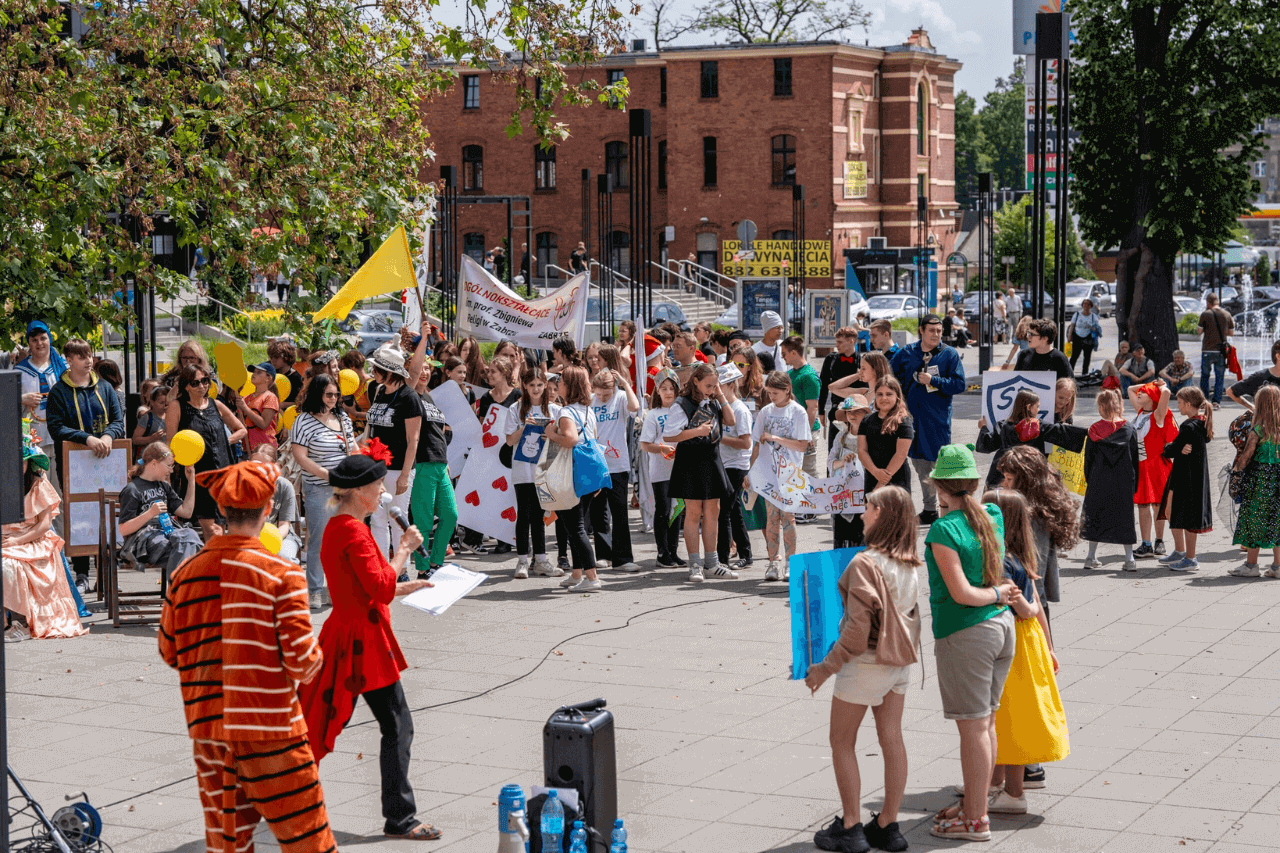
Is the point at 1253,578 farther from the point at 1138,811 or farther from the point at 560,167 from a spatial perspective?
the point at 560,167

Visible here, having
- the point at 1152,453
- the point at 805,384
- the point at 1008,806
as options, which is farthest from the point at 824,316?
the point at 1008,806

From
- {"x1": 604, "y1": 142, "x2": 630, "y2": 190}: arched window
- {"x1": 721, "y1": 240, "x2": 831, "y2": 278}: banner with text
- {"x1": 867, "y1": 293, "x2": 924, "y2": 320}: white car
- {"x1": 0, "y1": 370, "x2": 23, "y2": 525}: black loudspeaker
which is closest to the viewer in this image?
{"x1": 0, "y1": 370, "x2": 23, "y2": 525}: black loudspeaker

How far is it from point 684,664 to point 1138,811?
330cm

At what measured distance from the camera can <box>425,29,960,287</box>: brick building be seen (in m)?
63.9

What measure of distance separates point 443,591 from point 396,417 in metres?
4.78

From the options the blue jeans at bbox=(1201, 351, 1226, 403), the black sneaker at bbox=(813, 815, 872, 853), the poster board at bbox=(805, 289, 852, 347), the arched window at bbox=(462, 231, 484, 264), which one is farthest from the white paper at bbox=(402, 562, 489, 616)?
the arched window at bbox=(462, 231, 484, 264)

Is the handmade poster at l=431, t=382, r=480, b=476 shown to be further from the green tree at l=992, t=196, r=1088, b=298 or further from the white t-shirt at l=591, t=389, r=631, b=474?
the green tree at l=992, t=196, r=1088, b=298

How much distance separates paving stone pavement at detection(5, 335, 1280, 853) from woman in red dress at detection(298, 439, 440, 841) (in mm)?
322

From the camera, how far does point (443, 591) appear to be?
Result: 6.27m

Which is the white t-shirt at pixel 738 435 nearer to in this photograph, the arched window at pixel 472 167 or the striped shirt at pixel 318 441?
the striped shirt at pixel 318 441

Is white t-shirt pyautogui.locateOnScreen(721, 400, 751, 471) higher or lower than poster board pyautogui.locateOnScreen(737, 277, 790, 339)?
lower

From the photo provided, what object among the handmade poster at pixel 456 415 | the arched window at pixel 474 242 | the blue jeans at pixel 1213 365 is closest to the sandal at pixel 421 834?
the handmade poster at pixel 456 415

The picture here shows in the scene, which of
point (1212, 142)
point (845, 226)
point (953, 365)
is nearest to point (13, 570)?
point (953, 365)

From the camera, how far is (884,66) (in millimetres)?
67188
